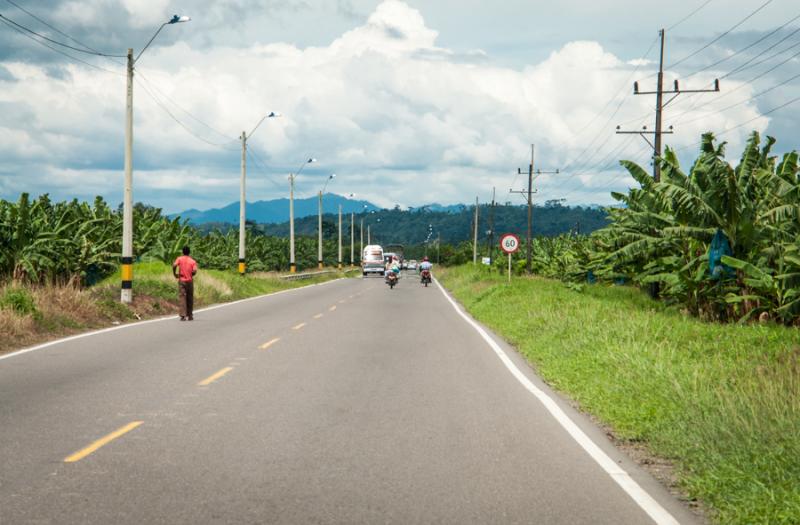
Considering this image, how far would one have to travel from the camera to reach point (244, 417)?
8875 millimetres

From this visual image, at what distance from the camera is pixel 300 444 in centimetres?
758

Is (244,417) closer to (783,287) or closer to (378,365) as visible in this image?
(378,365)

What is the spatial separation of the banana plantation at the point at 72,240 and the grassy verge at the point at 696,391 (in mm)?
13722

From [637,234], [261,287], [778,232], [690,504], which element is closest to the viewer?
[690,504]

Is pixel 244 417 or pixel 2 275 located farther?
pixel 2 275

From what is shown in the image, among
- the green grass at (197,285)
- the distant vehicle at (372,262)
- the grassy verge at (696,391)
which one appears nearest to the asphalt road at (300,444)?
the grassy verge at (696,391)

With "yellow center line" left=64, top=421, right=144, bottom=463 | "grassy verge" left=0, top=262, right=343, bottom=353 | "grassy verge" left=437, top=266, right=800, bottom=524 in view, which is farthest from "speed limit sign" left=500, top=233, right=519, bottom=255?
"yellow center line" left=64, top=421, right=144, bottom=463

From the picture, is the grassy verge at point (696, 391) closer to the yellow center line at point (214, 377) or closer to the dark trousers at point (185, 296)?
the yellow center line at point (214, 377)

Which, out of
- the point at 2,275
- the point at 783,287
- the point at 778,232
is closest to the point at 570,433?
the point at 783,287

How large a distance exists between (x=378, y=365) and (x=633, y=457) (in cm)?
646

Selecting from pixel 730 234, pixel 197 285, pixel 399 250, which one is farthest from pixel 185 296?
pixel 399 250

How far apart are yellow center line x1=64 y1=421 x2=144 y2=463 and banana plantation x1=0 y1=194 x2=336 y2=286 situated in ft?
47.7

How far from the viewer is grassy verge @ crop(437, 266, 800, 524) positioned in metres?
6.03

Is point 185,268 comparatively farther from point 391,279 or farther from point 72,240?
point 391,279
